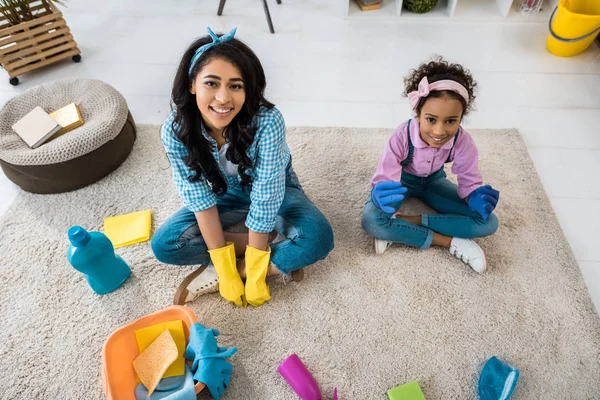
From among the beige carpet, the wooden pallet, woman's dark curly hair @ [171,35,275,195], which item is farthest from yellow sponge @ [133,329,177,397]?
the wooden pallet

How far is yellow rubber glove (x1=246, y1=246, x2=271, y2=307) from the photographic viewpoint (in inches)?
41.9

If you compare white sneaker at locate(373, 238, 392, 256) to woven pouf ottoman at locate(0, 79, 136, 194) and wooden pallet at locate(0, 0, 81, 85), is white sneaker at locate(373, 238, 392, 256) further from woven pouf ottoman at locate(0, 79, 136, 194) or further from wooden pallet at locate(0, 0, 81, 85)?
wooden pallet at locate(0, 0, 81, 85)

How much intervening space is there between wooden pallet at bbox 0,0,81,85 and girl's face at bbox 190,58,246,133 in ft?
4.16

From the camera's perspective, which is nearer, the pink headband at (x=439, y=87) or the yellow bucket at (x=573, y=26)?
the pink headband at (x=439, y=87)

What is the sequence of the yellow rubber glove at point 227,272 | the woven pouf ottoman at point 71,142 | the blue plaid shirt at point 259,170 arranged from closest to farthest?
1. the blue plaid shirt at point 259,170
2. the yellow rubber glove at point 227,272
3. the woven pouf ottoman at point 71,142

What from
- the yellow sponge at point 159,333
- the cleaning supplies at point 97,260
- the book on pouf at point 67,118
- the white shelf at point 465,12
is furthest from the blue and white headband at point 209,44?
the white shelf at point 465,12

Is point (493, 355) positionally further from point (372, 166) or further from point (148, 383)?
point (148, 383)

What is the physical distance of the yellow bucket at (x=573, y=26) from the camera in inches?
67.5

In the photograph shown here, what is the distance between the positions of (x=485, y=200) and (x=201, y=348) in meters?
0.78

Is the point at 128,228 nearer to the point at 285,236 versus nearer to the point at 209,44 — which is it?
the point at 285,236

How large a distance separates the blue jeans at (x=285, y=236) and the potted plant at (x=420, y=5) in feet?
4.63

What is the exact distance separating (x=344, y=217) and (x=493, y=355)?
532 millimetres

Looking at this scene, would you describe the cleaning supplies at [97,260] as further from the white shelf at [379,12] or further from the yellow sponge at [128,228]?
the white shelf at [379,12]

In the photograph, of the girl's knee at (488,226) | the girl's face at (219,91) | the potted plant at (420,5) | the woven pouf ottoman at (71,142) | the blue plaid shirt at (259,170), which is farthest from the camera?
the potted plant at (420,5)
